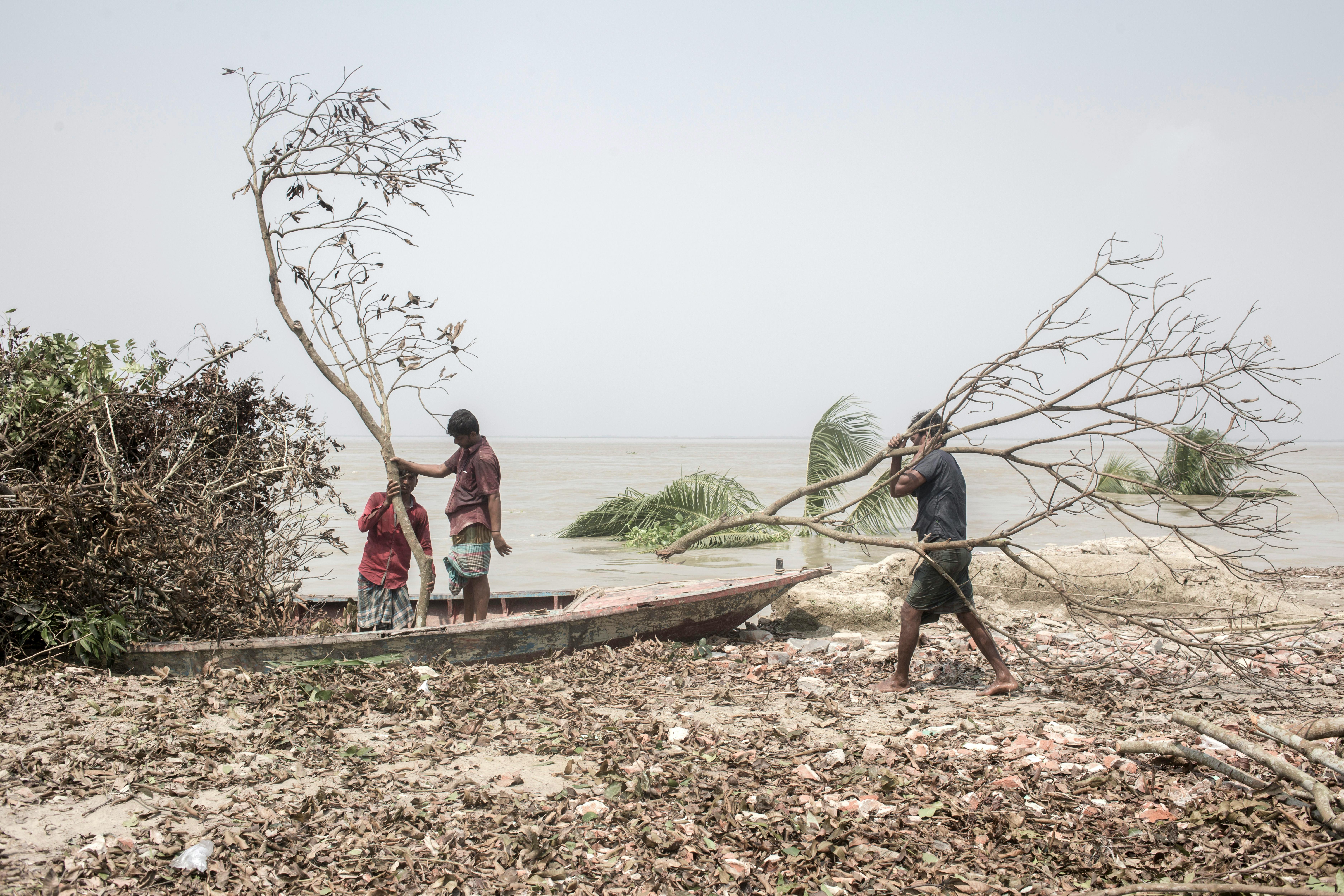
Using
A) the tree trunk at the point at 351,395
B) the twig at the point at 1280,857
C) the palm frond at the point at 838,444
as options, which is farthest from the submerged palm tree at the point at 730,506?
the twig at the point at 1280,857

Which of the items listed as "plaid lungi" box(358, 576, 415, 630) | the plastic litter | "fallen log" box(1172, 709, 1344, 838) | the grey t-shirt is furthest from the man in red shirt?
"fallen log" box(1172, 709, 1344, 838)

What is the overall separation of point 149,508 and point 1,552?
805 mm

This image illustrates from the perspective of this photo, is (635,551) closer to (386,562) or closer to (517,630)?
(386,562)

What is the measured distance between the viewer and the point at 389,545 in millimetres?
6586

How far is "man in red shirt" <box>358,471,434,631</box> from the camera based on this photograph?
6391 mm

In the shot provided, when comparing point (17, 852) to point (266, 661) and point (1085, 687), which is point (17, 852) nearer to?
point (266, 661)

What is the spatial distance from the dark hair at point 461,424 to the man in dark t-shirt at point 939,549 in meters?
3.00

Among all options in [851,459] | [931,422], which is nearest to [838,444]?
[851,459]

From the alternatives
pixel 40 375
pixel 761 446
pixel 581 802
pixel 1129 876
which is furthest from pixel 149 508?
pixel 761 446

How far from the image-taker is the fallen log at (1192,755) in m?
3.53

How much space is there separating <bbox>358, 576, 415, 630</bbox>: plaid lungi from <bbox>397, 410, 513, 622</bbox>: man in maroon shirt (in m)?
0.44

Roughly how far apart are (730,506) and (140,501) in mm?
9460

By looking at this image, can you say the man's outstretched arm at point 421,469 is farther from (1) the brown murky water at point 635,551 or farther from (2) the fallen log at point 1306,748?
(2) the fallen log at point 1306,748

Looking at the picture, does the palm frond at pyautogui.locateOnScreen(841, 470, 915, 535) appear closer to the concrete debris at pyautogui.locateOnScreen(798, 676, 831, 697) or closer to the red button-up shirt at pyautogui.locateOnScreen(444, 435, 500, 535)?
the concrete debris at pyautogui.locateOnScreen(798, 676, 831, 697)
